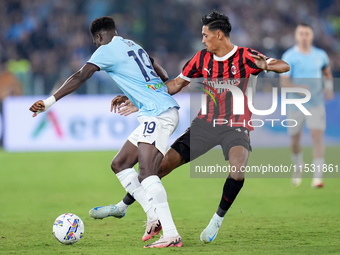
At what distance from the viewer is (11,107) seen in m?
16.2

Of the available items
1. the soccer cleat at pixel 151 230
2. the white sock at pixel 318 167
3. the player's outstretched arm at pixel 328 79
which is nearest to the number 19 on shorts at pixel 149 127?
the soccer cleat at pixel 151 230

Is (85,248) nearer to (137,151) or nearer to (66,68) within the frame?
(137,151)

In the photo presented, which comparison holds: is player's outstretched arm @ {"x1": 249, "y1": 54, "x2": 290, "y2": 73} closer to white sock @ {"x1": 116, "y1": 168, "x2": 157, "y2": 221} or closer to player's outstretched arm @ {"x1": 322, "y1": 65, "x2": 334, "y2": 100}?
white sock @ {"x1": 116, "y1": 168, "x2": 157, "y2": 221}

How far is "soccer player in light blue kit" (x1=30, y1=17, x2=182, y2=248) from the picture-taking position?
597cm

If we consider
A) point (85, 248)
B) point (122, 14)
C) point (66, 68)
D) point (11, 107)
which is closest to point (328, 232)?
point (85, 248)

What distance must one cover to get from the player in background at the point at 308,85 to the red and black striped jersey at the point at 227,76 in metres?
4.08

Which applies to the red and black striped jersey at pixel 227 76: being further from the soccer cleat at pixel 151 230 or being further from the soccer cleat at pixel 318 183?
the soccer cleat at pixel 318 183

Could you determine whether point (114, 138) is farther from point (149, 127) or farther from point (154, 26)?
point (149, 127)

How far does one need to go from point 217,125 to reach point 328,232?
1.58 metres

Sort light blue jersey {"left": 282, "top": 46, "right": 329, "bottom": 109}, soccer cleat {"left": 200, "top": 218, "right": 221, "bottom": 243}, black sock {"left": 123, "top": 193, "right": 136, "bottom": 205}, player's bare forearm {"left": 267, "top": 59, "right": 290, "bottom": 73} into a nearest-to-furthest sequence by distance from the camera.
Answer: soccer cleat {"left": 200, "top": 218, "right": 221, "bottom": 243} < player's bare forearm {"left": 267, "top": 59, "right": 290, "bottom": 73} < black sock {"left": 123, "top": 193, "right": 136, "bottom": 205} < light blue jersey {"left": 282, "top": 46, "right": 329, "bottom": 109}

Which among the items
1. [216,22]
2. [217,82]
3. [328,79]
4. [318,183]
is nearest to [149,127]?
[217,82]

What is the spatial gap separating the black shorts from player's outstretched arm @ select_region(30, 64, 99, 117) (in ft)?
3.92

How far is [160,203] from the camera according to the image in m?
5.96

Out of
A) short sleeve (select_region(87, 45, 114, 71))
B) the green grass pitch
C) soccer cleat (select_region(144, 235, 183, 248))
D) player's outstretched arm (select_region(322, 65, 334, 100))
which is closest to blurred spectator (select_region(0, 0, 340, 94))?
the green grass pitch
